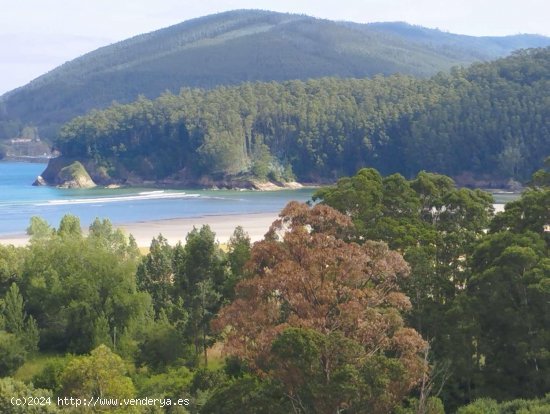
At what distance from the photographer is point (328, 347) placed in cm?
1594

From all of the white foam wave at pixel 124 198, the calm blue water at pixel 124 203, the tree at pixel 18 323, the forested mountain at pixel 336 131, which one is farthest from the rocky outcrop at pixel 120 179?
the tree at pixel 18 323

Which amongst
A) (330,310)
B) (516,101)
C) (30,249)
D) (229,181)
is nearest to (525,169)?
(516,101)

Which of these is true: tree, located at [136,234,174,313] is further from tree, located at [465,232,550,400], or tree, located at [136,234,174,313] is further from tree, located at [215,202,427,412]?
tree, located at [465,232,550,400]

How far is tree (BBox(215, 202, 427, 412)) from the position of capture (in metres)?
16.7

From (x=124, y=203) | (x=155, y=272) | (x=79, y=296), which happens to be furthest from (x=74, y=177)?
(x=79, y=296)

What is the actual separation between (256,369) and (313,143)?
425 ft

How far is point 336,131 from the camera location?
485 feet

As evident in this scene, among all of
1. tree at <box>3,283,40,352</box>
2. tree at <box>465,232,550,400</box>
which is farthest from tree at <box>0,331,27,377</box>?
tree at <box>465,232,550,400</box>

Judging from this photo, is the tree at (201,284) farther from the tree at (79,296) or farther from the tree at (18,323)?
the tree at (18,323)

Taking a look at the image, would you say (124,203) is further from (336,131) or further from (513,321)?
(513,321)

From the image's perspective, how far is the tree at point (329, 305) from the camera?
658 inches

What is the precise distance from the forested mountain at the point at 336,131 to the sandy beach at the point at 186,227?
5223 centimetres

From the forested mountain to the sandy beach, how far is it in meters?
52.2

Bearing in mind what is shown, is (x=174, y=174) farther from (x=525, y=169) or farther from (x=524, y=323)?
(x=524, y=323)
